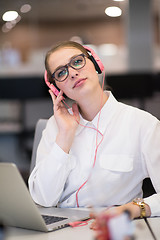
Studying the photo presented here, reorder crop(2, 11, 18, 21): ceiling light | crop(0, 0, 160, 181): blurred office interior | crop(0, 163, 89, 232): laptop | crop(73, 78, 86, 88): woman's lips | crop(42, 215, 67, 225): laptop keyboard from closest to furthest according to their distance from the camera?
crop(0, 163, 89, 232): laptop < crop(42, 215, 67, 225): laptop keyboard < crop(73, 78, 86, 88): woman's lips < crop(0, 0, 160, 181): blurred office interior < crop(2, 11, 18, 21): ceiling light

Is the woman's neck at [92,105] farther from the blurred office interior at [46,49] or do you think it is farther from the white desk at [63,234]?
the blurred office interior at [46,49]

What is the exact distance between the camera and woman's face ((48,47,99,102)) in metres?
1.51

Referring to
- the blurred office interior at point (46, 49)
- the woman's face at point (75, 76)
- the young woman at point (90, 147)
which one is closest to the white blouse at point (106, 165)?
the young woman at point (90, 147)

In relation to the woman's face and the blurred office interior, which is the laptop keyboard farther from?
the blurred office interior

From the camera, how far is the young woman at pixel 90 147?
1.51m

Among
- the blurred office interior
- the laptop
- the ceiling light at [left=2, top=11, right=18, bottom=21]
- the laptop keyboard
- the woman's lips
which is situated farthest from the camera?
the ceiling light at [left=2, top=11, right=18, bottom=21]

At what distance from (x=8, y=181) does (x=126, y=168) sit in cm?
55

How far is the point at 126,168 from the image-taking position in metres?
1.52

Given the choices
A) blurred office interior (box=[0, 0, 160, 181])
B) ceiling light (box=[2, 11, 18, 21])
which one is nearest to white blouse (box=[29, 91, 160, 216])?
blurred office interior (box=[0, 0, 160, 181])

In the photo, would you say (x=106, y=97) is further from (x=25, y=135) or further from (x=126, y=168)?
(x=25, y=135)

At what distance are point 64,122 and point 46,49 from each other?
5.59 metres

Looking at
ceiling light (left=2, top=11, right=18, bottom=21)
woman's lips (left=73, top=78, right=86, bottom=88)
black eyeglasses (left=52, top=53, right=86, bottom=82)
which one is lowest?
woman's lips (left=73, top=78, right=86, bottom=88)

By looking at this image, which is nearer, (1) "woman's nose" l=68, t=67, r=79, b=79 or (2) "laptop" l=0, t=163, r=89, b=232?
(2) "laptop" l=0, t=163, r=89, b=232

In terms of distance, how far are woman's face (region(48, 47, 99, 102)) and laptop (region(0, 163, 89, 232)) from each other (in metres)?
0.48
